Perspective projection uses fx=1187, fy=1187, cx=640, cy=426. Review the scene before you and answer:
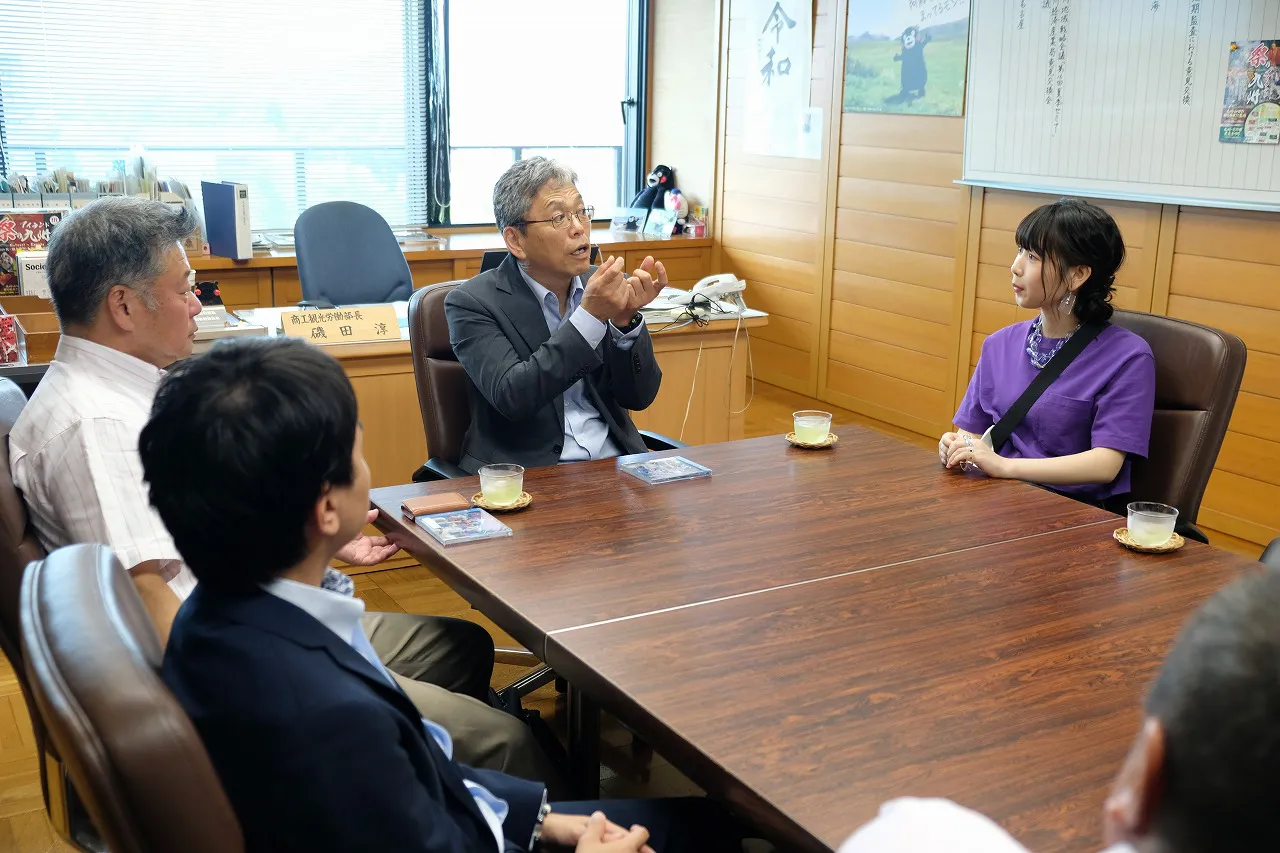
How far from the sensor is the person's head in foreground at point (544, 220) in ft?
8.35

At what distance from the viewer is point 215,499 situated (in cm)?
106

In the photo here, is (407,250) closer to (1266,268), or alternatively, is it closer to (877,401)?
(877,401)

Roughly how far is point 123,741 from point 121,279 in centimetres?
98

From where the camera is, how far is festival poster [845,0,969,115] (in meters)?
4.73

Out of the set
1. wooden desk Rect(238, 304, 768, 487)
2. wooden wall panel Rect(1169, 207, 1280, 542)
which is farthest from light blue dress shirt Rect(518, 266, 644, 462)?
wooden wall panel Rect(1169, 207, 1280, 542)

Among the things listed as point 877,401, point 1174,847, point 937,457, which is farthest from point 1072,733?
point 877,401

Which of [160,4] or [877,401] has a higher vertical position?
[160,4]

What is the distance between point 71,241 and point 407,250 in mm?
3707

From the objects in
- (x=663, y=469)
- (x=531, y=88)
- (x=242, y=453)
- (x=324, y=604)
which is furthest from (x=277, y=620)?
(x=531, y=88)

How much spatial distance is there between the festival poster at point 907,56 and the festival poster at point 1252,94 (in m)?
1.17

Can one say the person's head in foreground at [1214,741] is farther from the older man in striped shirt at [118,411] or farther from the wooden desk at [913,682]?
the older man in striped shirt at [118,411]

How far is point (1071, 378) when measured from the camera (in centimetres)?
236

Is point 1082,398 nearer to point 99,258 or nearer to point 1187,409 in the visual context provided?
point 1187,409

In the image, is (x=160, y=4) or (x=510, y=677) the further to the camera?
(x=160, y=4)
